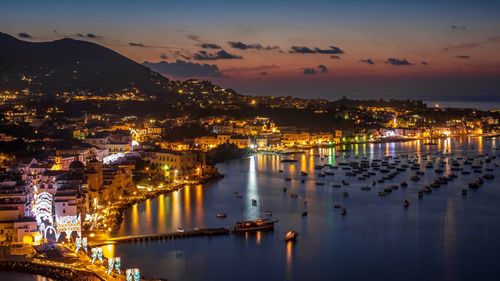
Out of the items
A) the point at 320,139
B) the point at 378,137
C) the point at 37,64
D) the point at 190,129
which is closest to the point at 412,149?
the point at 320,139

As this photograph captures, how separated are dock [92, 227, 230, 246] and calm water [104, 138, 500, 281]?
5.5 inches

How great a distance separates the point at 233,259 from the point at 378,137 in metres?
21.7

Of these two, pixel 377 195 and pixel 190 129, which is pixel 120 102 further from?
pixel 377 195

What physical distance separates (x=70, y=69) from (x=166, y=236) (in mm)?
34427

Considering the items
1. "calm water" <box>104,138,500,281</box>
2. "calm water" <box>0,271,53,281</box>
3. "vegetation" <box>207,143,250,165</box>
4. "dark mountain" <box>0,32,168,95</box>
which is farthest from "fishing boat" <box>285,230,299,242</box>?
"dark mountain" <box>0,32,168,95</box>

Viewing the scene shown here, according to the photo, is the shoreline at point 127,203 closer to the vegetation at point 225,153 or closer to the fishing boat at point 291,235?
the fishing boat at point 291,235

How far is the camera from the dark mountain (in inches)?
1441

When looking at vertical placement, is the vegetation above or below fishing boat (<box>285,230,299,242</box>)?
above

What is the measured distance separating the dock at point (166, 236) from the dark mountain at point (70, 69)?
27730 millimetres

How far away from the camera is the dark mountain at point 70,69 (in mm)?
36594

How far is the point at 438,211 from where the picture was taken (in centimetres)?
1061

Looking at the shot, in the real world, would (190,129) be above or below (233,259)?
above

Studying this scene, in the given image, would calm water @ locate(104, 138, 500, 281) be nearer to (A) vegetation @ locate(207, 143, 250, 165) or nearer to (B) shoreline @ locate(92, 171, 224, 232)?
(B) shoreline @ locate(92, 171, 224, 232)

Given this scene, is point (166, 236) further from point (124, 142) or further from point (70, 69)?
point (70, 69)
